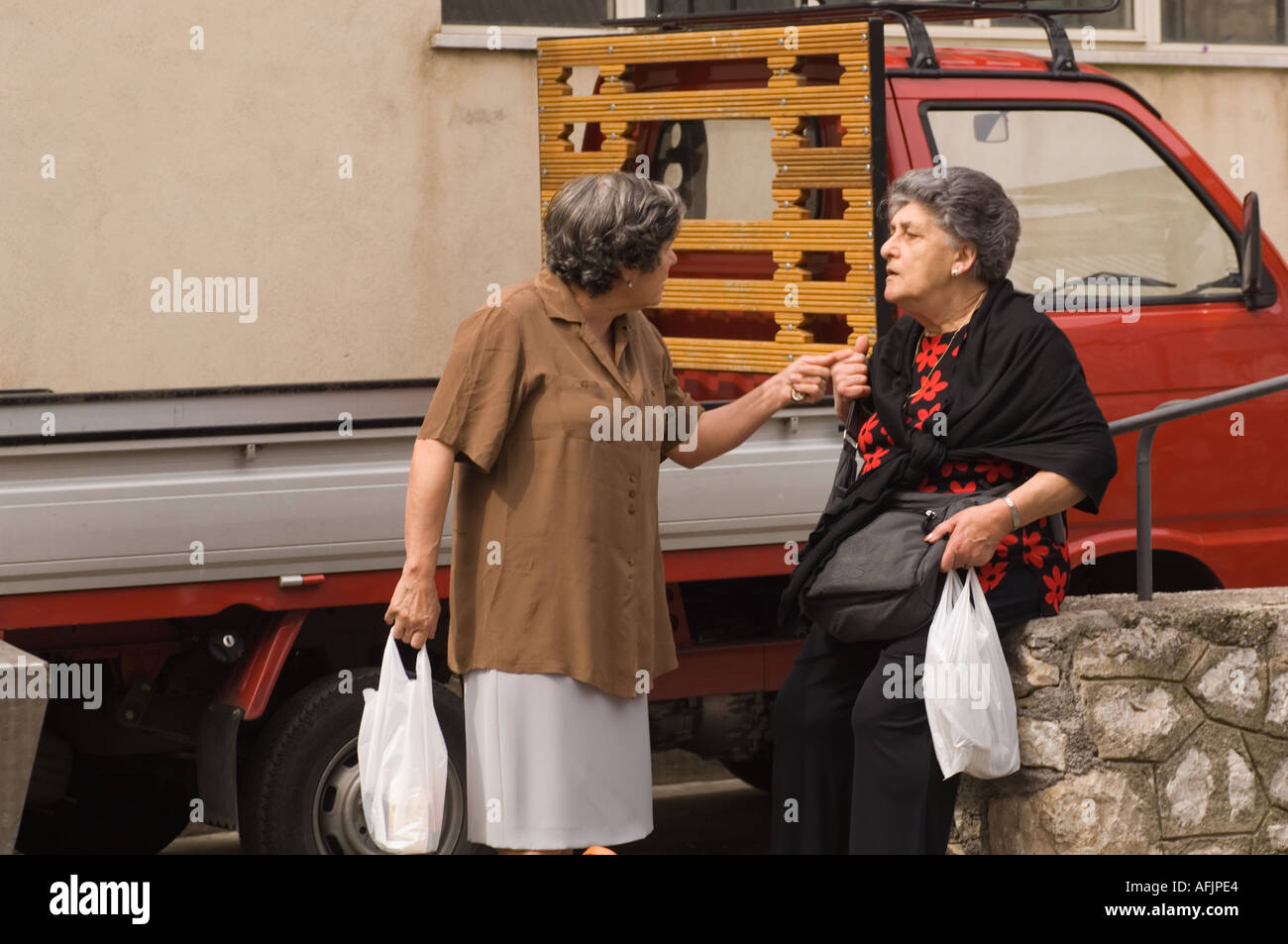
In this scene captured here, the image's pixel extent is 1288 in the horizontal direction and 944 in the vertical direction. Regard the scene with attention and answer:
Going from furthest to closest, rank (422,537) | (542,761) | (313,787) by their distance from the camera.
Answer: (313,787) → (542,761) → (422,537)

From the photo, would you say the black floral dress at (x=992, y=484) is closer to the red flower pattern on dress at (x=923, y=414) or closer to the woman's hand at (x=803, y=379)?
the red flower pattern on dress at (x=923, y=414)

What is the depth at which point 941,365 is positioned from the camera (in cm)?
392

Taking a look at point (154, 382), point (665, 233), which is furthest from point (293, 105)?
point (665, 233)

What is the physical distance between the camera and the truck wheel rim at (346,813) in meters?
4.95

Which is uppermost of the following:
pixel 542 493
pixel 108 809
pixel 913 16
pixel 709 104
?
pixel 913 16

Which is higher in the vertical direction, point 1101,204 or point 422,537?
point 1101,204

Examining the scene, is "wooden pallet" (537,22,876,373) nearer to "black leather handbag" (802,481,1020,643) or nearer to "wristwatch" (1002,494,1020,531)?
"black leather handbag" (802,481,1020,643)

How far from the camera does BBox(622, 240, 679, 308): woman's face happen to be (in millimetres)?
3742

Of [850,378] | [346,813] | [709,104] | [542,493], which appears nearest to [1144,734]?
[850,378]

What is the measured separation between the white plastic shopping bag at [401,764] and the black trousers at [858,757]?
0.78m

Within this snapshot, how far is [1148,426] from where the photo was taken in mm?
4523

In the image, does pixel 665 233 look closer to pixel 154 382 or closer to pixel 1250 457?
pixel 1250 457

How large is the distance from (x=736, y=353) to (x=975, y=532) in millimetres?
2130

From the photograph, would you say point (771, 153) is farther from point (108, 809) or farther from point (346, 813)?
point (108, 809)
